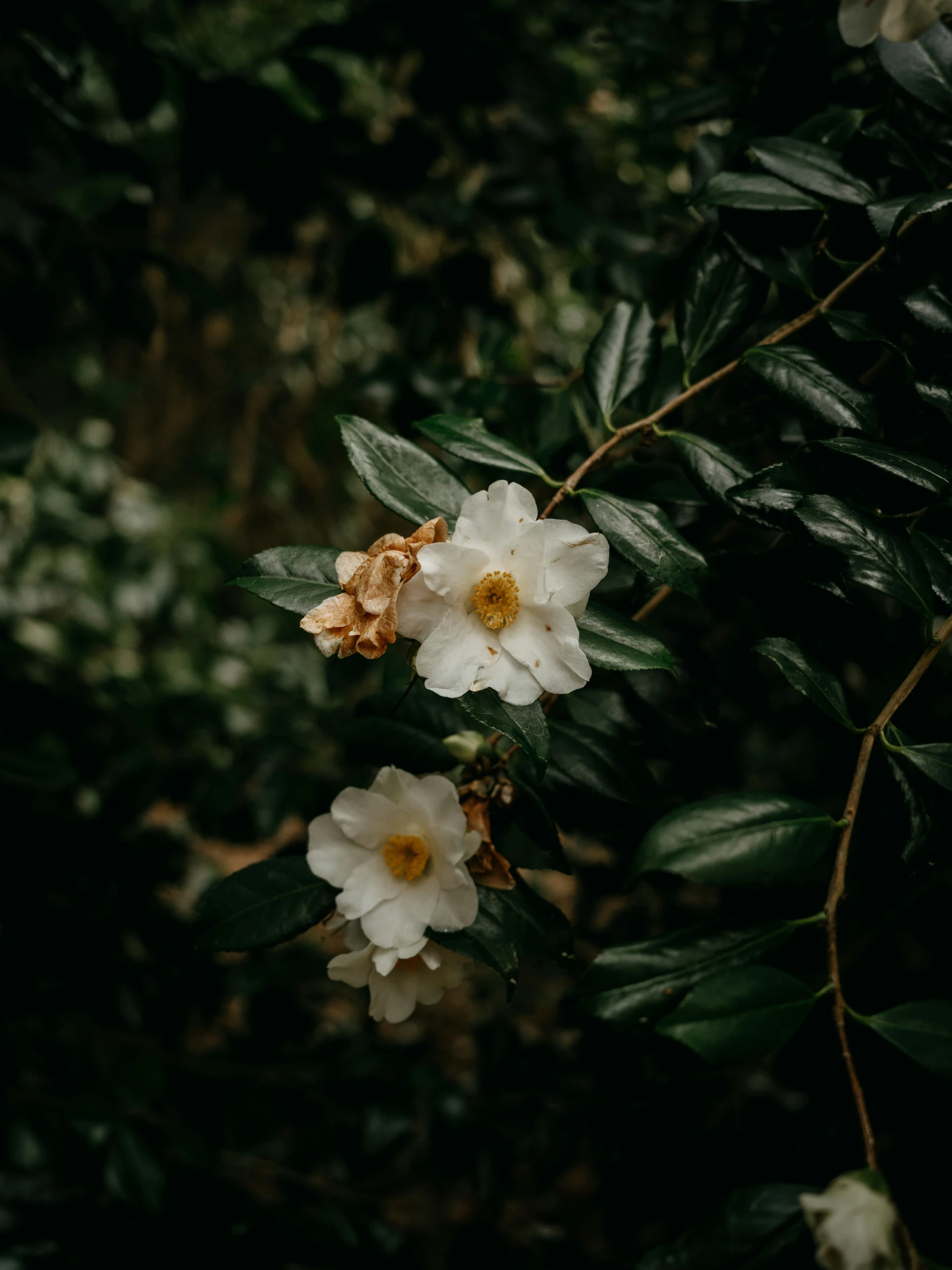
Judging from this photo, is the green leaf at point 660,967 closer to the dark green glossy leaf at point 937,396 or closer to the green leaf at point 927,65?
the dark green glossy leaf at point 937,396

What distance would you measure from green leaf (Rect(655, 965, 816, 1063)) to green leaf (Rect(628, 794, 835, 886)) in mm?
66

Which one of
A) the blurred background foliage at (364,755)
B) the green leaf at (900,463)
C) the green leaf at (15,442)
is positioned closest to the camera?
the green leaf at (900,463)

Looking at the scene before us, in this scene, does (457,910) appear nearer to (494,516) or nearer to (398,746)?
(398,746)

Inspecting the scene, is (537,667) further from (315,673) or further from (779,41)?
(315,673)

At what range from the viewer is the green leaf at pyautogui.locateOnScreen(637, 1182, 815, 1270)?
1.84ft

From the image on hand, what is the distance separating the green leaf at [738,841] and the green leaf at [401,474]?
0.28m

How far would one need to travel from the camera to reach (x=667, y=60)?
129 cm

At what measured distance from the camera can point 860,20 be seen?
0.65m

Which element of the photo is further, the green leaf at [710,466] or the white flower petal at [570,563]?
the green leaf at [710,466]

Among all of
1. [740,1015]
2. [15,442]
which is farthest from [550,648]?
[15,442]

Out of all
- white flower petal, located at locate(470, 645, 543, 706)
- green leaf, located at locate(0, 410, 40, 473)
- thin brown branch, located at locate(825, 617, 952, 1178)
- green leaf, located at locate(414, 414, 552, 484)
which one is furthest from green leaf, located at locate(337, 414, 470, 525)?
green leaf, located at locate(0, 410, 40, 473)

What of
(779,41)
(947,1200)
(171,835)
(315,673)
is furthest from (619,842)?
(315,673)

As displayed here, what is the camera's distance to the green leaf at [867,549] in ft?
1.85

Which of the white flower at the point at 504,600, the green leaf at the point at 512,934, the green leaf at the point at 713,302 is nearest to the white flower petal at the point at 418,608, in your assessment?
the white flower at the point at 504,600
